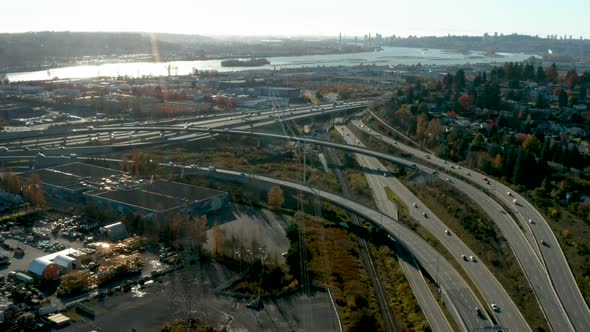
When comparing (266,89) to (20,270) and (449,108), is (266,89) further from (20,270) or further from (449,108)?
(20,270)

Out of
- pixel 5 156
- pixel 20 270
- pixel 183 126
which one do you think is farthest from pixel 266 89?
pixel 20 270

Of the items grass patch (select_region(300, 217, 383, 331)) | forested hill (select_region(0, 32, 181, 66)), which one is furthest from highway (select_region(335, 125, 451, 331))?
forested hill (select_region(0, 32, 181, 66))

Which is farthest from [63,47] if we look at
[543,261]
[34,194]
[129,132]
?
[543,261]

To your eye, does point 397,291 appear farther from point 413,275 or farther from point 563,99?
point 563,99

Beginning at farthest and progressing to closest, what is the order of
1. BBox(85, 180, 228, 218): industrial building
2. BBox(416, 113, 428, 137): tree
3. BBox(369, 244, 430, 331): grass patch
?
BBox(416, 113, 428, 137): tree
BBox(85, 180, 228, 218): industrial building
BBox(369, 244, 430, 331): grass patch

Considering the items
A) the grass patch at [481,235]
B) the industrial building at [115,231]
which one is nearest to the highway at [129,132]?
the industrial building at [115,231]

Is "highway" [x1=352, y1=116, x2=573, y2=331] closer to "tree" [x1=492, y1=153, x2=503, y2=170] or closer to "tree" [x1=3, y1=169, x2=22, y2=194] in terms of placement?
"tree" [x1=492, y1=153, x2=503, y2=170]
